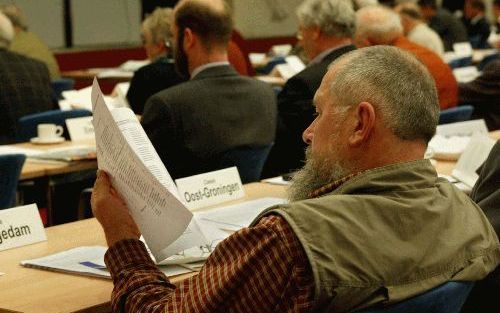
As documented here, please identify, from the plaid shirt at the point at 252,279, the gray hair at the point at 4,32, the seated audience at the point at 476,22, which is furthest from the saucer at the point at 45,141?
the seated audience at the point at 476,22

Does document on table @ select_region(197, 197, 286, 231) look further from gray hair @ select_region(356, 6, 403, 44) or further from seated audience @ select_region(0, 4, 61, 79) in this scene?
seated audience @ select_region(0, 4, 61, 79)

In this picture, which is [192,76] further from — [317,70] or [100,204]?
[100,204]

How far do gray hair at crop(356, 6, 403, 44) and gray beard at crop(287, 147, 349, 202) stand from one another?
13.3 feet

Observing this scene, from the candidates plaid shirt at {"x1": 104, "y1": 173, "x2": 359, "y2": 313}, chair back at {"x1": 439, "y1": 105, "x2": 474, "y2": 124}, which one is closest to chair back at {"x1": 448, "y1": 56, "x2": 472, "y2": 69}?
chair back at {"x1": 439, "y1": 105, "x2": 474, "y2": 124}

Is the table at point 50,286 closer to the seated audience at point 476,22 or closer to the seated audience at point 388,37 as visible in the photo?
the seated audience at point 388,37

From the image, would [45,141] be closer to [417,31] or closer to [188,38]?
[188,38]

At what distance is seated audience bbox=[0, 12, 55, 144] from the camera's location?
6547 millimetres

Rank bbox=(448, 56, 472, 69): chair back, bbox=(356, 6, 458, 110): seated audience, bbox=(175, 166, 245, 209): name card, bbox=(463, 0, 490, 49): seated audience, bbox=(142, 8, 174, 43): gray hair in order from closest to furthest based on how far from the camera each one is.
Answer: bbox=(175, 166, 245, 209): name card < bbox=(356, 6, 458, 110): seated audience < bbox=(142, 8, 174, 43): gray hair < bbox=(448, 56, 472, 69): chair back < bbox=(463, 0, 490, 49): seated audience

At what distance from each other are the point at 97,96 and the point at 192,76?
2364 mm

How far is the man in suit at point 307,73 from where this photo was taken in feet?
17.1

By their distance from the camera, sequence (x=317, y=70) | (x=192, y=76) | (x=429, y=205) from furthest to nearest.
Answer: (x=317, y=70) < (x=192, y=76) < (x=429, y=205)

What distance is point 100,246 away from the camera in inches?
112

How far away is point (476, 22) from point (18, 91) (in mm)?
11449

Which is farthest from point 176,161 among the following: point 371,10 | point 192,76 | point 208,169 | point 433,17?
point 433,17
